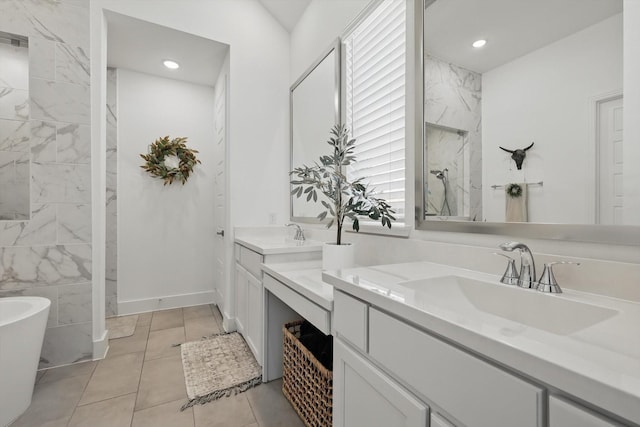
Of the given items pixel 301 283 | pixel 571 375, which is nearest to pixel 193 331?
pixel 301 283

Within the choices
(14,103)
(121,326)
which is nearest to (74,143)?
(14,103)

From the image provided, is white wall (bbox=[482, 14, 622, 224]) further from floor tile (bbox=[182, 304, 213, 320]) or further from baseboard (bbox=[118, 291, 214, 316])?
baseboard (bbox=[118, 291, 214, 316])

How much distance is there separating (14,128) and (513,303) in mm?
2917

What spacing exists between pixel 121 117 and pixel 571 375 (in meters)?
3.67

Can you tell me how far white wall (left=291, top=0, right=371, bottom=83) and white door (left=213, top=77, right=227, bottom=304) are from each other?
2.42 feet

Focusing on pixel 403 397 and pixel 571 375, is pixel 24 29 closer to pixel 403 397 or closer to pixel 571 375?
pixel 403 397

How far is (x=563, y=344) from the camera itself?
0.50 metres

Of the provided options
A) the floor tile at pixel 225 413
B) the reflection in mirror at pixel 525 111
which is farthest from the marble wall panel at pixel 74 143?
the reflection in mirror at pixel 525 111

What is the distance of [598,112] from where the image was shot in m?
0.81

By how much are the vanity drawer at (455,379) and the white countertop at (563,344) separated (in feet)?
0.10

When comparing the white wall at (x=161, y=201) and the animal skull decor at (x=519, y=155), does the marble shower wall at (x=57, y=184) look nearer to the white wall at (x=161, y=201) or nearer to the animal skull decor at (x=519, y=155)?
the white wall at (x=161, y=201)

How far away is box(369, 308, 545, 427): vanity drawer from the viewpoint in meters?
0.49

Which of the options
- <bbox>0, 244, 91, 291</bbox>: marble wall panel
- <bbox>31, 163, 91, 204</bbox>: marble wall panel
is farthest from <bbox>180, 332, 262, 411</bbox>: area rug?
<bbox>31, 163, 91, 204</bbox>: marble wall panel

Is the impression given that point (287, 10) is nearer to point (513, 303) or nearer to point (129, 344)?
point (513, 303)
